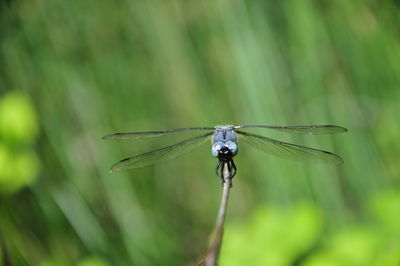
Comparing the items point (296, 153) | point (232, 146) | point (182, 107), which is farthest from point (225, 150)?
point (182, 107)

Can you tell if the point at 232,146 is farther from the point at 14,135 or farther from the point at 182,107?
the point at 182,107

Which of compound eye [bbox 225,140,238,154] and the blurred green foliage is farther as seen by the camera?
the blurred green foliage

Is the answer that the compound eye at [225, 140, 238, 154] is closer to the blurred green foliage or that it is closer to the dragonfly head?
the dragonfly head

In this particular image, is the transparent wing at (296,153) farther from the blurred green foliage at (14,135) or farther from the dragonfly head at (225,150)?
the blurred green foliage at (14,135)

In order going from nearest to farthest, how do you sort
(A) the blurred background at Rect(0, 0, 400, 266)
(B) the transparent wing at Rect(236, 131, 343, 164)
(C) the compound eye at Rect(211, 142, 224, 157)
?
(C) the compound eye at Rect(211, 142, 224, 157)
(B) the transparent wing at Rect(236, 131, 343, 164)
(A) the blurred background at Rect(0, 0, 400, 266)

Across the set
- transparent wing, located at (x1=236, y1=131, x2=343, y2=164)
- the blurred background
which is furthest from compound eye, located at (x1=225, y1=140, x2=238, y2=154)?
the blurred background

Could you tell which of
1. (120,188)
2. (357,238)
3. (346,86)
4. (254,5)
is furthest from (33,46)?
(357,238)

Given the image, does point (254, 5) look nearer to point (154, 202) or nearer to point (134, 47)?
point (134, 47)

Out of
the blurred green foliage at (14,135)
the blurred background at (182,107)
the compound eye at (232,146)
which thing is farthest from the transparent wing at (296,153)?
the blurred green foliage at (14,135)

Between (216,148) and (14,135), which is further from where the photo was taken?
(14,135)
